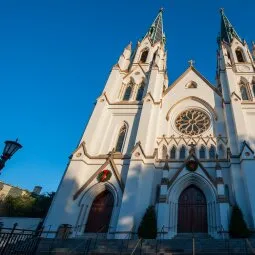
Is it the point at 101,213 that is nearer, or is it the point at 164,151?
the point at 101,213

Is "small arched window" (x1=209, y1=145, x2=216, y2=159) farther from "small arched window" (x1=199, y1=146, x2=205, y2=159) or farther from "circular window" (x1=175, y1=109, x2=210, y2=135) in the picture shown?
"circular window" (x1=175, y1=109, x2=210, y2=135)

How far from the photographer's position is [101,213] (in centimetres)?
1636

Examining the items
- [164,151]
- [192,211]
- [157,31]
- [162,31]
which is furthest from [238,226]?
[162,31]

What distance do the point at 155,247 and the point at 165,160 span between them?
308 inches

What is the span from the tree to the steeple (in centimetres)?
2608

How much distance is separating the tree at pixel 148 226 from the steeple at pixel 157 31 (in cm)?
2608

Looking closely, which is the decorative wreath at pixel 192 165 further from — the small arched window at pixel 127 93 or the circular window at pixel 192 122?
the small arched window at pixel 127 93

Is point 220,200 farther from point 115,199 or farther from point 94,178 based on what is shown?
point 94,178

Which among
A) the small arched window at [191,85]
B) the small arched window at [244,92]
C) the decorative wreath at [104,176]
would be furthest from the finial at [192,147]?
the small arched window at [191,85]

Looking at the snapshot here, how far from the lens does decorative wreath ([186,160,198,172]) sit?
54.7 ft

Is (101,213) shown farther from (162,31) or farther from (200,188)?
(162,31)

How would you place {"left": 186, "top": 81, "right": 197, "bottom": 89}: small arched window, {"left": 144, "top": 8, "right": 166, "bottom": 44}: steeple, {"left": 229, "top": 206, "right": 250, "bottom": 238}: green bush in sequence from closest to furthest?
{"left": 229, "top": 206, "right": 250, "bottom": 238}: green bush
{"left": 186, "top": 81, "right": 197, "bottom": 89}: small arched window
{"left": 144, "top": 8, "right": 166, "bottom": 44}: steeple

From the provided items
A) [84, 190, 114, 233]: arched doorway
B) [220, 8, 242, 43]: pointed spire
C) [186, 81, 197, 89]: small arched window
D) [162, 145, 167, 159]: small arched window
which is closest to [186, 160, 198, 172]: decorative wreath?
[162, 145, 167, 159]: small arched window

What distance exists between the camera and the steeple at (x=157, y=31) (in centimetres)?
3516
